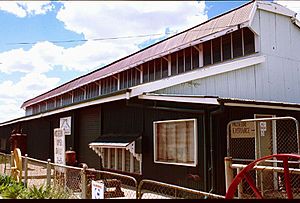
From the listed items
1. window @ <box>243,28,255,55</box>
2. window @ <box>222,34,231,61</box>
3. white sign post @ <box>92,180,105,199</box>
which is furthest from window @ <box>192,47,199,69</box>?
white sign post @ <box>92,180,105,199</box>

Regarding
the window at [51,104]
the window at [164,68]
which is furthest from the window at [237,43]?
the window at [51,104]

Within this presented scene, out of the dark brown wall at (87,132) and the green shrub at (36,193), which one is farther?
the dark brown wall at (87,132)

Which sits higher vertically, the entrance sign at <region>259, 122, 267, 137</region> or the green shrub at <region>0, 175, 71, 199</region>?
the entrance sign at <region>259, 122, 267, 137</region>

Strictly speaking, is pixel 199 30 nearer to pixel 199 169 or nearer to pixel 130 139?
pixel 130 139

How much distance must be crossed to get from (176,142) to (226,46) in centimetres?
409

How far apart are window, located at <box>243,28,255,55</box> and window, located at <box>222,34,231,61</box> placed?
0.58 metres

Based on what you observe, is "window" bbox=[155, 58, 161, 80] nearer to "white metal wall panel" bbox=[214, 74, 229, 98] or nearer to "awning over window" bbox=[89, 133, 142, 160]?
"awning over window" bbox=[89, 133, 142, 160]

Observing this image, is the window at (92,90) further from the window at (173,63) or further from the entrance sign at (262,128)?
the entrance sign at (262,128)

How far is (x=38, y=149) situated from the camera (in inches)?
766

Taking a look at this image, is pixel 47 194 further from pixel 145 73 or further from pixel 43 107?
pixel 43 107

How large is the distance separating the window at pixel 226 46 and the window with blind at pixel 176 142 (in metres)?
3.45

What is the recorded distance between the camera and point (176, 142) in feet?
28.3

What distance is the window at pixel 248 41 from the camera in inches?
417

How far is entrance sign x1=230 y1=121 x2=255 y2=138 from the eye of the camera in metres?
8.61
